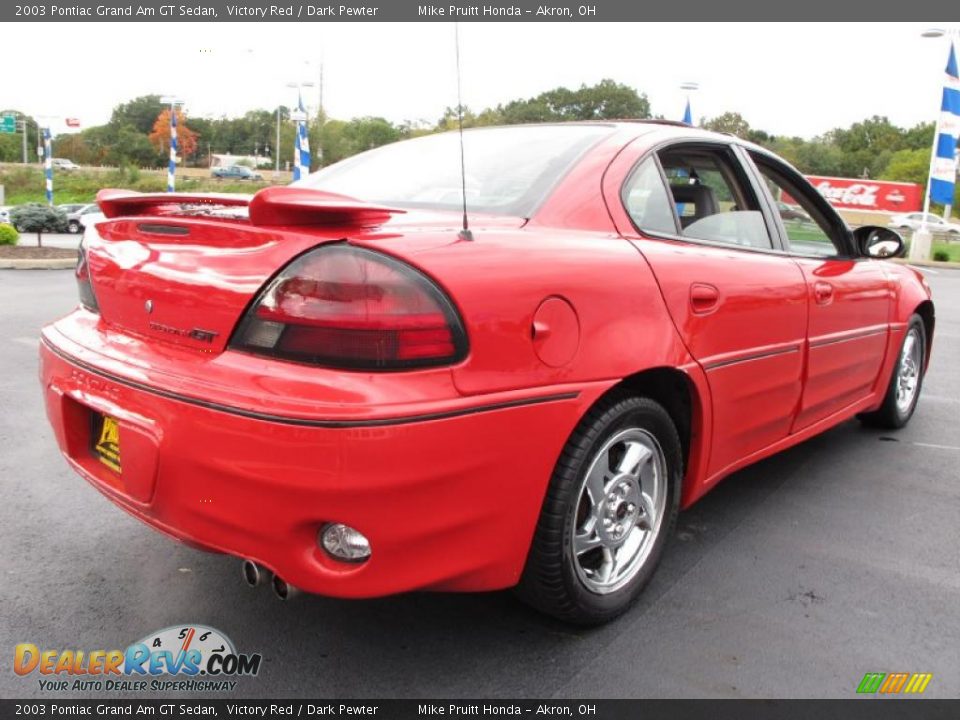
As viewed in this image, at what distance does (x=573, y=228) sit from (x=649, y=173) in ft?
1.80

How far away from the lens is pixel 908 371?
4.59 metres

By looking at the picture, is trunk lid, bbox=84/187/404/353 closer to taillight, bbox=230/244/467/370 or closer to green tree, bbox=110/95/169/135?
taillight, bbox=230/244/467/370

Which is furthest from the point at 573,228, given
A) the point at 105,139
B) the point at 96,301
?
the point at 105,139

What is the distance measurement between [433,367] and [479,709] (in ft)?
2.94

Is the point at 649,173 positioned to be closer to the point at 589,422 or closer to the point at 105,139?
the point at 589,422

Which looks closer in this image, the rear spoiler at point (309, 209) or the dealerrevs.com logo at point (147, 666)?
the rear spoiler at point (309, 209)

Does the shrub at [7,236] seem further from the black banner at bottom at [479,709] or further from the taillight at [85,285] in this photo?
the black banner at bottom at [479,709]

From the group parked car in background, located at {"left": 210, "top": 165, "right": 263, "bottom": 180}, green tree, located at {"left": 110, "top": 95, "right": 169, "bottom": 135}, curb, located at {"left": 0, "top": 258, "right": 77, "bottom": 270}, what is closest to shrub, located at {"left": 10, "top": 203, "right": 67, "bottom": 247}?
curb, located at {"left": 0, "top": 258, "right": 77, "bottom": 270}

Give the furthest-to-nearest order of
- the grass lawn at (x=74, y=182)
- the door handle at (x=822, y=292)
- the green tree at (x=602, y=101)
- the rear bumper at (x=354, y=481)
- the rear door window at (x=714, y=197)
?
the grass lawn at (x=74, y=182) → the green tree at (x=602, y=101) → the door handle at (x=822, y=292) → the rear door window at (x=714, y=197) → the rear bumper at (x=354, y=481)

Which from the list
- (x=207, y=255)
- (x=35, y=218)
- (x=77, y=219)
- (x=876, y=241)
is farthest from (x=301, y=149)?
(x=207, y=255)

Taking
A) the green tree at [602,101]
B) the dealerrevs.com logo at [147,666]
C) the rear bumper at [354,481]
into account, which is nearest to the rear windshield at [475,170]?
the rear bumper at [354,481]

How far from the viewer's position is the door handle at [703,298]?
2.47m

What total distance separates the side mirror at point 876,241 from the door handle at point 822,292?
0.72 metres

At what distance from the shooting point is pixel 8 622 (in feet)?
7.48
